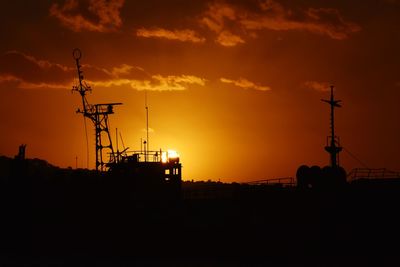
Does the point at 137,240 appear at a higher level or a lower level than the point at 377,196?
lower

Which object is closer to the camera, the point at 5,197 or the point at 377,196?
the point at 377,196

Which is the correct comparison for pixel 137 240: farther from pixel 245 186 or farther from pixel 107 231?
pixel 245 186

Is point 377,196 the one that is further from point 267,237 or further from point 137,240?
point 137,240

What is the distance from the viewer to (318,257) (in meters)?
43.5

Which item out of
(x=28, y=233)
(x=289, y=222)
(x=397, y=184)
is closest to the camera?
(x=397, y=184)

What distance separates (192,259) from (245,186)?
24.7ft

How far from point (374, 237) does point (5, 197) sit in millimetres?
29312

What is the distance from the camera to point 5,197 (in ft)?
167

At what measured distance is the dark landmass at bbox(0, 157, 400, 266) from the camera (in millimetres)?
43438

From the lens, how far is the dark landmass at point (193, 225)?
43438 mm

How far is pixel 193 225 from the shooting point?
4769 centimetres

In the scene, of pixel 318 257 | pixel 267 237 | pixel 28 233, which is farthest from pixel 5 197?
pixel 318 257

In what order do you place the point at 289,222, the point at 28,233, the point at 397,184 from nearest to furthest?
the point at 397,184, the point at 289,222, the point at 28,233

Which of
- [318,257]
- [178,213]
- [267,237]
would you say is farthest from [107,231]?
[318,257]
